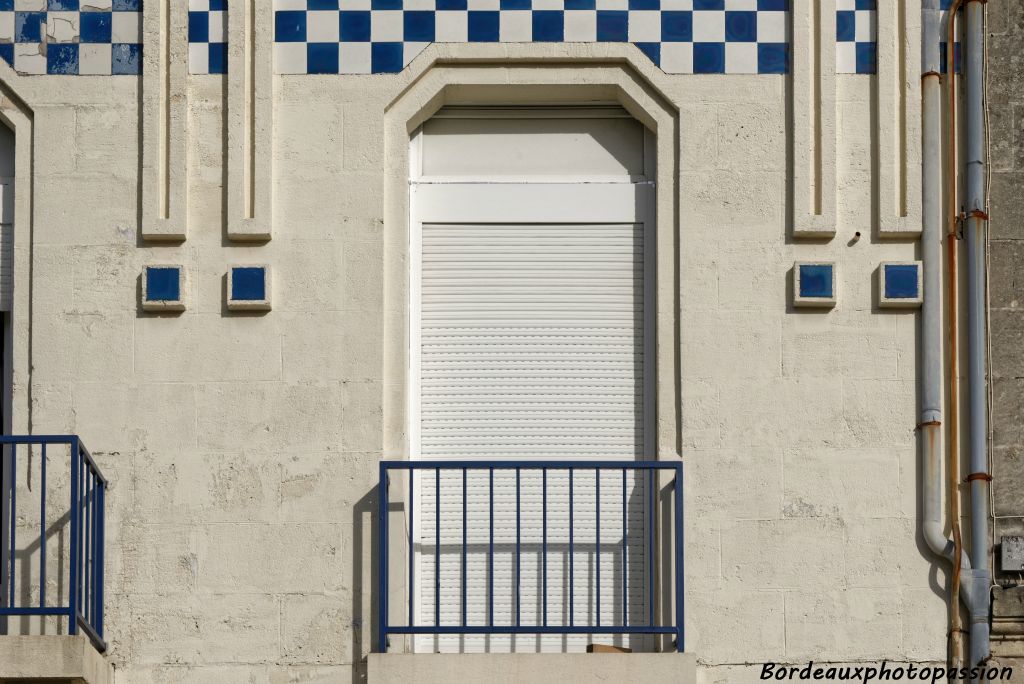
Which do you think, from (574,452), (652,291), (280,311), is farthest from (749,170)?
(280,311)

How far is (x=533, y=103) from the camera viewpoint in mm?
12844

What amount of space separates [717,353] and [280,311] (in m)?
2.40

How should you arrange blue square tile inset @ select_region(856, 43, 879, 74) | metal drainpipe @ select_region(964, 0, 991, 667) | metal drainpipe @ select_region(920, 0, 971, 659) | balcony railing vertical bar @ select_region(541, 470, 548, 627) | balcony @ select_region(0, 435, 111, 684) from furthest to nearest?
blue square tile inset @ select_region(856, 43, 879, 74)
metal drainpipe @ select_region(920, 0, 971, 659)
metal drainpipe @ select_region(964, 0, 991, 667)
balcony railing vertical bar @ select_region(541, 470, 548, 627)
balcony @ select_region(0, 435, 111, 684)

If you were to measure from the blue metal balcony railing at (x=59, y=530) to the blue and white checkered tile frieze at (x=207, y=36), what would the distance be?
88.9 inches

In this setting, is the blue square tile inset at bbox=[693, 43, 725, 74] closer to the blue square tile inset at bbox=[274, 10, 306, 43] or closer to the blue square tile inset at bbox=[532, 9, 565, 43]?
the blue square tile inset at bbox=[532, 9, 565, 43]

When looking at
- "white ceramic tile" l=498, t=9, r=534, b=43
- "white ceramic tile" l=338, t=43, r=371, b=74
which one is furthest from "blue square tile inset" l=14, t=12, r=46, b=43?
"white ceramic tile" l=498, t=9, r=534, b=43

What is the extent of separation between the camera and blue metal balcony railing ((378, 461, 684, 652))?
11812mm

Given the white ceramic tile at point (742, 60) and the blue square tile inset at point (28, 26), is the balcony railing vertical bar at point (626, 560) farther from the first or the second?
the blue square tile inset at point (28, 26)

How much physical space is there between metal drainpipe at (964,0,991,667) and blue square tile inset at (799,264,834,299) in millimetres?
775

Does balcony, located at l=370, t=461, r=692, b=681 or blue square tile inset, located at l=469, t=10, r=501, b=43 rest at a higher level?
blue square tile inset, located at l=469, t=10, r=501, b=43

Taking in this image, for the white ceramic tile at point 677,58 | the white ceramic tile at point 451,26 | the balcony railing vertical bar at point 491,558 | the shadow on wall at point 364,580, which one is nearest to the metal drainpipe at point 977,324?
the white ceramic tile at point 677,58

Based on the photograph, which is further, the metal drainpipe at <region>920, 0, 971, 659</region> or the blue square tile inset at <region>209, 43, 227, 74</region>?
the blue square tile inset at <region>209, 43, 227, 74</region>

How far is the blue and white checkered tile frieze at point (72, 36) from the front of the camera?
498 inches

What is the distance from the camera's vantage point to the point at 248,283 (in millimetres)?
12312
